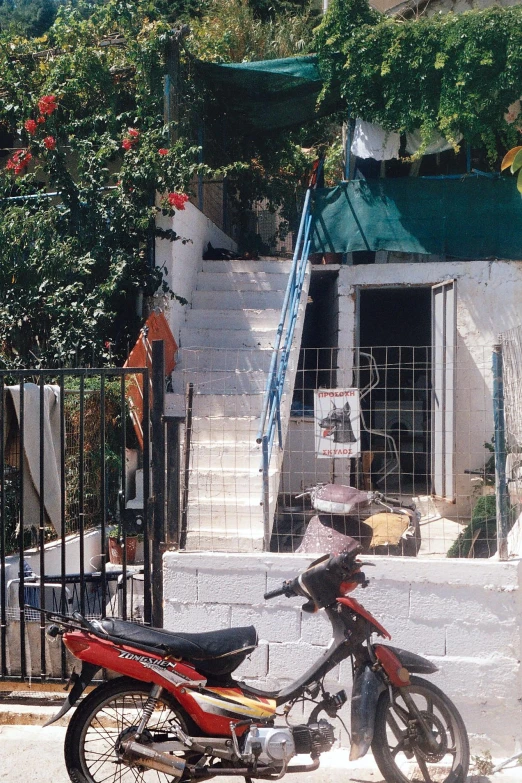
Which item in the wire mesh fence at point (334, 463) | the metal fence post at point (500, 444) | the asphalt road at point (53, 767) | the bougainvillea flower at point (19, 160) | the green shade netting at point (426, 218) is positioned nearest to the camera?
the asphalt road at point (53, 767)

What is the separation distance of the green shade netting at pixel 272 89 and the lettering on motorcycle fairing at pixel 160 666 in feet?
28.0

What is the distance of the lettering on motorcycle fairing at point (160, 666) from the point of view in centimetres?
349

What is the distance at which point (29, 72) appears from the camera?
10.0m

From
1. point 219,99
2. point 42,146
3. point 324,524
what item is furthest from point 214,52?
point 324,524

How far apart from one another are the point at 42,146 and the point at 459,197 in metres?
5.28

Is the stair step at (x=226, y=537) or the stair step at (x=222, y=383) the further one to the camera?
the stair step at (x=222, y=383)

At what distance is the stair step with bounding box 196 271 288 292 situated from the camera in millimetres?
9883

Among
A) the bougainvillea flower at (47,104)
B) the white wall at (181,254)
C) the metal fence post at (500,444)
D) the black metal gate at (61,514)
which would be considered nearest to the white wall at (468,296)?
the white wall at (181,254)

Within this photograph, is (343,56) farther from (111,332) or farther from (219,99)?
(111,332)

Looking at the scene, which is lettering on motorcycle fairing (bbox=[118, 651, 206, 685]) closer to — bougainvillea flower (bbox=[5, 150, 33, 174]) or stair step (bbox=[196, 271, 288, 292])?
stair step (bbox=[196, 271, 288, 292])

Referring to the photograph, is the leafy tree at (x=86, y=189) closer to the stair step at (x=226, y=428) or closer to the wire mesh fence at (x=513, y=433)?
the stair step at (x=226, y=428)

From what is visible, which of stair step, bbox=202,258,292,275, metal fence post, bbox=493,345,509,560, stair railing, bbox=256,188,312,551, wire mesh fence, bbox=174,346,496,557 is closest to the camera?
metal fence post, bbox=493,345,509,560

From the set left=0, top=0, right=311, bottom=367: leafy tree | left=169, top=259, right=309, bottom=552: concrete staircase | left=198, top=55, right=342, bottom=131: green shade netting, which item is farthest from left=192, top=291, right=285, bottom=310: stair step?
left=198, top=55, right=342, bottom=131: green shade netting

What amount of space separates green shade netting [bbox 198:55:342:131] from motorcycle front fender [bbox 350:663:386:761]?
8.49 m
